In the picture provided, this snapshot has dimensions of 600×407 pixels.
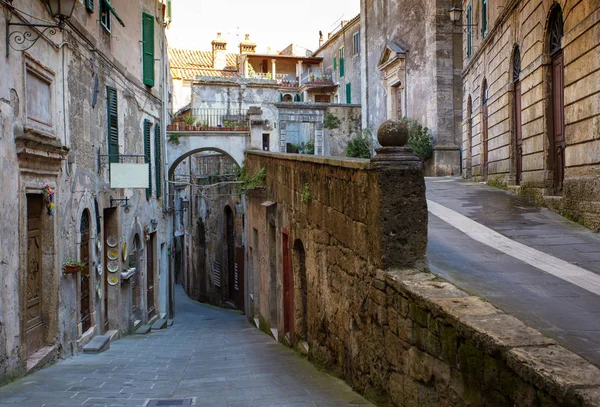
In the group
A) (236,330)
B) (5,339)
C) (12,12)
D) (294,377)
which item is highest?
(12,12)

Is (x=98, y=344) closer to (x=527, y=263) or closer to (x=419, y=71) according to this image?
(x=527, y=263)

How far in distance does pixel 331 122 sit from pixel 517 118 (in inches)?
676

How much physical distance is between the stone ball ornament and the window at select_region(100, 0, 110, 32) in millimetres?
7762

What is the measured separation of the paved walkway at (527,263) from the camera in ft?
14.4

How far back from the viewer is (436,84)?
77.5 ft

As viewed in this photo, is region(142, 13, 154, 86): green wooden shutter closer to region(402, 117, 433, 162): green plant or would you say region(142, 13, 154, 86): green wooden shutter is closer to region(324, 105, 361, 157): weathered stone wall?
region(402, 117, 433, 162): green plant

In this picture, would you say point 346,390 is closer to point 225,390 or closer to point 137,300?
point 225,390

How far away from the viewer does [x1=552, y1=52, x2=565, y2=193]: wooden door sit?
33.3 ft

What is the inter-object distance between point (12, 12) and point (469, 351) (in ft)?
20.7

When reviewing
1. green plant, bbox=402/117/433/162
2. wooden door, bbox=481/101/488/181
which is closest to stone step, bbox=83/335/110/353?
wooden door, bbox=481/101/488/181

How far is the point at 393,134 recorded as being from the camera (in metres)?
5.64

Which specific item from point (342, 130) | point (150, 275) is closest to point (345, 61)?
point (342, 130)

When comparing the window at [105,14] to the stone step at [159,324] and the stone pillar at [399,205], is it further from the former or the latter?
the stone pillar at [399,205]

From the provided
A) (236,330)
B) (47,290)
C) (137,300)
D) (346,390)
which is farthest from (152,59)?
(346,390)
